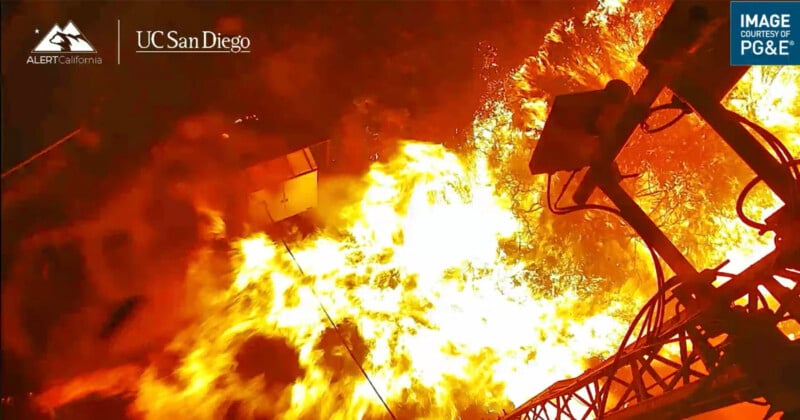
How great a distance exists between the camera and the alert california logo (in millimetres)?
4906

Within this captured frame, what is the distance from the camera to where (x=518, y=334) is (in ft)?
26.2

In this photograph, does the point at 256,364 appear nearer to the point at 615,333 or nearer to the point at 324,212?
the point at 324,212

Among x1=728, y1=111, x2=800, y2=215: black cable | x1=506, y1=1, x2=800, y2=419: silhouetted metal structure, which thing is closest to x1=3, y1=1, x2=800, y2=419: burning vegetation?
x1=506, y1=1, x2=800, y2=419: silhouetted metal structure

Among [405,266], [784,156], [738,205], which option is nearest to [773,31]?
[784,156]

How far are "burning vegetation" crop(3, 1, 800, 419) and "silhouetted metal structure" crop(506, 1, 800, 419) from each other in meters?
5.02

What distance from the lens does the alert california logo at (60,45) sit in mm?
4906

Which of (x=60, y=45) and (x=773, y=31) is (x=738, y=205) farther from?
(x=60, y=45)

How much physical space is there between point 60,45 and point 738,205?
669 cm

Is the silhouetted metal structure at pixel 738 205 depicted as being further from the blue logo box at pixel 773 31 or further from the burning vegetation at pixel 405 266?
the burning vegetation at pixel 405 266

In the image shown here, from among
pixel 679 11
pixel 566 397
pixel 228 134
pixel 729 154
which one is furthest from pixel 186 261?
pixel 729 154

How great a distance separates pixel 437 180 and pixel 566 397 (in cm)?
488

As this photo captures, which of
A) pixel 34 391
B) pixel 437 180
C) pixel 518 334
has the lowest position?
pixel 518 334

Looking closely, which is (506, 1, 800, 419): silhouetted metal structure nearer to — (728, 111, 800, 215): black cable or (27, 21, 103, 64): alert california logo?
(728, 111, 800, 215): black cable

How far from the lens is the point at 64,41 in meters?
4.95
